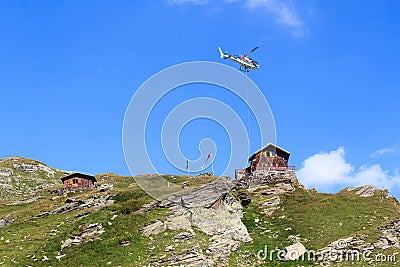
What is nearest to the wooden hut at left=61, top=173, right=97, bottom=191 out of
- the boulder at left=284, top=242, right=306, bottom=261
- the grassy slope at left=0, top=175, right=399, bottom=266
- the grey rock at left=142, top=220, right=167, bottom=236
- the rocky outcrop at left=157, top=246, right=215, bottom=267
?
the grassy slope at left=0, top=175, right=399, bottom=266

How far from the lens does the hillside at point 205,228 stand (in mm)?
49938

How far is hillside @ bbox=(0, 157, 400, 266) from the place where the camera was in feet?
164

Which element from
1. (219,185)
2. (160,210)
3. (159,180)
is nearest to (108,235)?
(160,210)

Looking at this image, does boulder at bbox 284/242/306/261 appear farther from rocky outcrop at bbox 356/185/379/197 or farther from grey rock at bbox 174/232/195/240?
rocky outcrop at bbox 356/185/379/197

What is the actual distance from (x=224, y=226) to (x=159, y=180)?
34.3m

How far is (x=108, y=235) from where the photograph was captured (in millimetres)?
53656

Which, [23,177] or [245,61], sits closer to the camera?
[245,61]

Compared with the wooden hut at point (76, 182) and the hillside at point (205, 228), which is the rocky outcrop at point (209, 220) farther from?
the wooden hut at point (76, 182)

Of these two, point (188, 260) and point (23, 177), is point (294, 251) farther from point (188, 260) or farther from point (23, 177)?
point (23, 177)

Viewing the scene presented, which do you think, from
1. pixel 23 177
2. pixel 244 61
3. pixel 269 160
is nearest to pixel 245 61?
pixel 244 61

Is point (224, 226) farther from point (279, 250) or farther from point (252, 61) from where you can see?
point (252, 61)

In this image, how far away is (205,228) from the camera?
183 feet

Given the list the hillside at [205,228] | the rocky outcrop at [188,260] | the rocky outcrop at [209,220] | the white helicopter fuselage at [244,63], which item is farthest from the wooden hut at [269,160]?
the rocky outcrop at [188,260]

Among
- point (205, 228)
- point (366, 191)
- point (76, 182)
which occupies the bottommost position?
point (205, 228)
